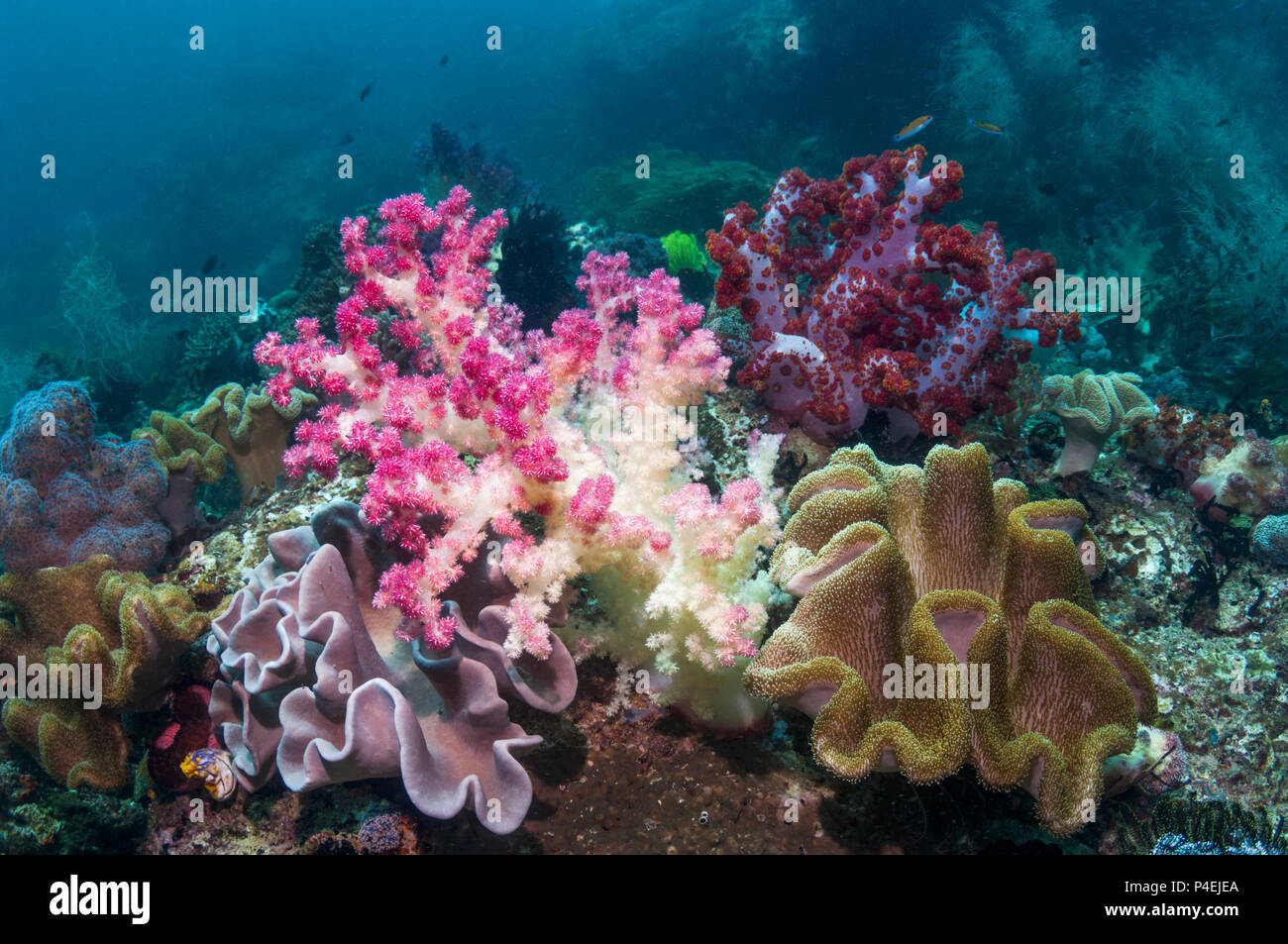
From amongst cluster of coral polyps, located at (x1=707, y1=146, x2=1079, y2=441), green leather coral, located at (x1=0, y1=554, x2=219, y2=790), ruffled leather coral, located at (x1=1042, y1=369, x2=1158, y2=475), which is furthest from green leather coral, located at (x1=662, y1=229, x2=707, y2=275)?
green leather coral, located at (x1=0, y1=554, x2=219, y2=790)

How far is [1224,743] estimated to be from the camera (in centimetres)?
306

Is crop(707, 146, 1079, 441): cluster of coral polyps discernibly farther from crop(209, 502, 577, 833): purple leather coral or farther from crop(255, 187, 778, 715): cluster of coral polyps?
crop(209, 502, 577, 833): purple leather coral

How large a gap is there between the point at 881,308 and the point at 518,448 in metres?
2.69

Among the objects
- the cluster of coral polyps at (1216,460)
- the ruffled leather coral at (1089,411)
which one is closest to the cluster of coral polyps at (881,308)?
the ruffled leather coral at (1089,411)

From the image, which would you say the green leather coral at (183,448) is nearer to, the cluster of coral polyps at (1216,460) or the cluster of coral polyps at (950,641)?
the cluster of coral polyps at (950,641)

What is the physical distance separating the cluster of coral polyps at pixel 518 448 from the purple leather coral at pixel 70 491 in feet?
5.83

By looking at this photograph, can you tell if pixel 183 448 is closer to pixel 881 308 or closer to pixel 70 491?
pixel 70 491

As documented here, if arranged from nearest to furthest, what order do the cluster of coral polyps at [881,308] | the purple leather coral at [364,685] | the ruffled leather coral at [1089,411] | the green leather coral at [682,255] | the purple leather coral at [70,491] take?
the purple leather coral at [364,685] → the purple leather coral at [70,491] → the cluster of coral polyps at [881,308] → the ruffled leather coral at [1089,411] → the green leather coral at [682,255]

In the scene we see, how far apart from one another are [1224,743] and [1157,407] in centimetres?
243

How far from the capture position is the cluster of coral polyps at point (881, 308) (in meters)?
3.90

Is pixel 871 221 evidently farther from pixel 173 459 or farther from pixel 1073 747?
pixel 173 459

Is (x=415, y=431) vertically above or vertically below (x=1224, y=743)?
above

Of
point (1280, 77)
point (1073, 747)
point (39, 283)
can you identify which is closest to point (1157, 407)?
point (1073, 747)

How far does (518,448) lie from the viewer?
249cm
